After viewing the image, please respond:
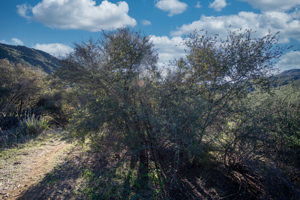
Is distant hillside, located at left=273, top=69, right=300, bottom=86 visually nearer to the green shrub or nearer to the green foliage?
the green foliage

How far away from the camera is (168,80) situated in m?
5.16

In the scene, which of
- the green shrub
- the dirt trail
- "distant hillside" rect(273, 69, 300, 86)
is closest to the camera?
the dirt trail

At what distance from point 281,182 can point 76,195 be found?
480 cm

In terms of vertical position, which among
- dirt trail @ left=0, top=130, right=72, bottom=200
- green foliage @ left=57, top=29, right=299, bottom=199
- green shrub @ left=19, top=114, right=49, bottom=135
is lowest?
dirt trail @ left=0, top=130, right=72, bottom=200

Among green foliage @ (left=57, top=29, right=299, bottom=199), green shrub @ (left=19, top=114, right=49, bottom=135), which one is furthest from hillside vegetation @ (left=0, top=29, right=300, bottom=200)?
green shrub @ (left=19, top=114, right=49, bottom=135)

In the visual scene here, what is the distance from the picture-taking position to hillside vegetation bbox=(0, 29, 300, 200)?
4367mm

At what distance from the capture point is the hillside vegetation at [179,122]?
4.37 meters

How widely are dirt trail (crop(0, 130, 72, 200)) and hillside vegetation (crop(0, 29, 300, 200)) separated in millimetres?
396

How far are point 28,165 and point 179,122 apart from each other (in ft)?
16.2

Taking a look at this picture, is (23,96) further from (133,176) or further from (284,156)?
(284,156)

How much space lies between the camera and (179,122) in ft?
12.5

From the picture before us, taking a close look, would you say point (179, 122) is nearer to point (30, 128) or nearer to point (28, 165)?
point (28, 165)

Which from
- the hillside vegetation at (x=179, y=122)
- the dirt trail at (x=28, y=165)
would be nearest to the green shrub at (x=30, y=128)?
the dirt trail at (x=28, y=165)

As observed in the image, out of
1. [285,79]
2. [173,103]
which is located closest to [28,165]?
[173,103]
